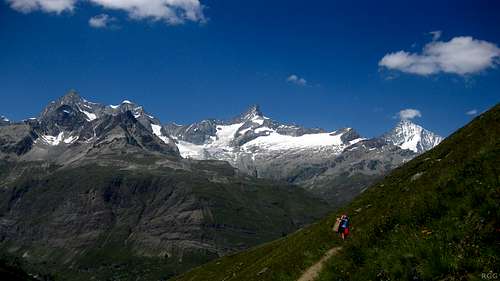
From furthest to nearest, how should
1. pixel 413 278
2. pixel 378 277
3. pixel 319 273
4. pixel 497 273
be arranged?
1. pixel 319 273
2. pixel 378 277
3. pixel 413 278
4. pixel 497 273

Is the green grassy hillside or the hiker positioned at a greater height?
the hiker

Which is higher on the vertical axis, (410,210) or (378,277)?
(410,210)

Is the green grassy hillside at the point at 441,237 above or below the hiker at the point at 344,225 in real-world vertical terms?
below

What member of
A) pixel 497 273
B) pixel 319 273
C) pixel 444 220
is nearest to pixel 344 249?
pixel 319 273

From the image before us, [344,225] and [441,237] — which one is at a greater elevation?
[344,225]

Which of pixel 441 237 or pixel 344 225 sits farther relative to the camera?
pixel 344 225

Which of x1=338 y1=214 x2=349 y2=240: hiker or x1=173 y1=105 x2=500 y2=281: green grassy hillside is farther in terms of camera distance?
x1=338 y1=214 x2=349 y2=240: hiker

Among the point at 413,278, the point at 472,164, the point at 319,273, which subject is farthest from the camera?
the point at 472,164

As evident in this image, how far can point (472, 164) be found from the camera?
2089 centimetres

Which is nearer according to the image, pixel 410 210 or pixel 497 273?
pixel 497 273

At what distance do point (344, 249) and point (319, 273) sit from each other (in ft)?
4.86

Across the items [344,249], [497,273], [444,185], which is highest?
[444,185]

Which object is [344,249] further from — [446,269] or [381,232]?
[446,269]

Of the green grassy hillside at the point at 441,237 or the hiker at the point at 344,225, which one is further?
the hiker at the point at 344,225
